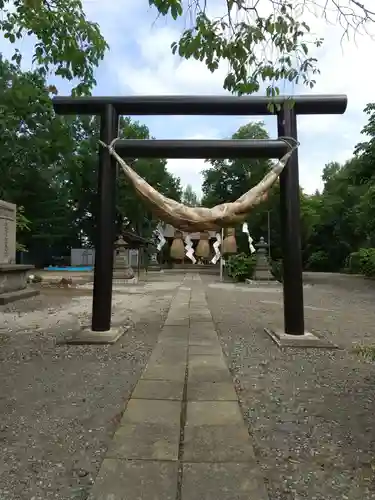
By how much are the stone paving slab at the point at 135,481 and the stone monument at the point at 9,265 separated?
882 cm

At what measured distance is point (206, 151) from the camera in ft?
18.9

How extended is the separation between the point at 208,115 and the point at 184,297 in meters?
5.88

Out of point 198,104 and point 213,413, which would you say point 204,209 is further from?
point 213,413

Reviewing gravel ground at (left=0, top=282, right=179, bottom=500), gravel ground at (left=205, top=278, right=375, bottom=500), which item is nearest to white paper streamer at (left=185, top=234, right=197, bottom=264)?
gravel ground at (left=0, top=282, right=179, bottom=500)

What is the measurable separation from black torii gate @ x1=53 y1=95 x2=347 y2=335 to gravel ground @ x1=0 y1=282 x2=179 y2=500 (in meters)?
0.91

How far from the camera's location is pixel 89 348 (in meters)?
5.20

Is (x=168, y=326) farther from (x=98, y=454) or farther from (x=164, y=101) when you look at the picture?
(x=98, y=454)

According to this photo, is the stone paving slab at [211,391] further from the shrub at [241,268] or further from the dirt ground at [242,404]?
the shrub at [241,268]

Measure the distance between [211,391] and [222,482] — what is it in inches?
54.6

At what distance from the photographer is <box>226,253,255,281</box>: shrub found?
19875 millimetres

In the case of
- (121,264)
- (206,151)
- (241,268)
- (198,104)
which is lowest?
(241,268)

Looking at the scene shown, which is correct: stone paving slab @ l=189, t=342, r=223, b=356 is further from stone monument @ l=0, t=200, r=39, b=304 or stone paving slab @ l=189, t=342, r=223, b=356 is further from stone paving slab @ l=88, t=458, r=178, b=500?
stone monument @ l=0, t=200, r=39, b=304

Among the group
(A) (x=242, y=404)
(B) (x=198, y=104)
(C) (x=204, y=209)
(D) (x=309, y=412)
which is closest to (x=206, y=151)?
(B) (x=198, y=104)

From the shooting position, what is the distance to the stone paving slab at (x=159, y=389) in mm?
3352
